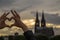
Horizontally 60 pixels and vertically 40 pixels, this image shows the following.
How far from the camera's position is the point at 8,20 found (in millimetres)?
8273

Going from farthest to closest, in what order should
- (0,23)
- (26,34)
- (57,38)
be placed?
(57,38), (26,34), (0,23)

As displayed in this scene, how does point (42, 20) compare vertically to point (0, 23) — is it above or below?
below

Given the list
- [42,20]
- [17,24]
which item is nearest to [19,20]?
[17,24]

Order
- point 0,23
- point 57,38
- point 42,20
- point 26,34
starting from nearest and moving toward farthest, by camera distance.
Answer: point 0,23, point 26,34, point 57,38, point 42,20

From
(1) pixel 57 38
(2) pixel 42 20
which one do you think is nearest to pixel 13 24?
(1) pixel 57 38

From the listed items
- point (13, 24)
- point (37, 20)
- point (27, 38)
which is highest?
point (13, 24)

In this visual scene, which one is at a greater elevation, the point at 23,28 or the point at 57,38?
the point at 23,28

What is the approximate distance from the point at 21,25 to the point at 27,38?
1.96 feet

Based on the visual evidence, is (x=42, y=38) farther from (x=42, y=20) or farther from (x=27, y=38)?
(x=42, y=20)

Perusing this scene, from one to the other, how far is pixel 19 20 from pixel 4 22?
1.64 feet

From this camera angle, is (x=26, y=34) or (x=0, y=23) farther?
(x=26, y=34)

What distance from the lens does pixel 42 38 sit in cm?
7500

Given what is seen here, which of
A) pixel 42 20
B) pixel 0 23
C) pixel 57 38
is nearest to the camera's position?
pixel 0 23

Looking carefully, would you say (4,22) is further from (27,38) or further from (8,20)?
(27,38)
